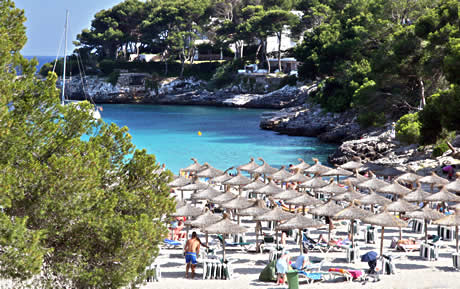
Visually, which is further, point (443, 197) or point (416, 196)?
point (416, 196)

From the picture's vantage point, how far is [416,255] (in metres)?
17.8

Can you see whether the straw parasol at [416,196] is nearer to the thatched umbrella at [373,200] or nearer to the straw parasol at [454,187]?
the thatched umbrella at [373,200]

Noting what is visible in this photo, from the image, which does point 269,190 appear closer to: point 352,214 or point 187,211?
point 187,211

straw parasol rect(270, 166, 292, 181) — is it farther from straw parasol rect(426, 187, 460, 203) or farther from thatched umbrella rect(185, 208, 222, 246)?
thatched umbrella rect(185, 208, 222, 246)

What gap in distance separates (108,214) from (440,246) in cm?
1166

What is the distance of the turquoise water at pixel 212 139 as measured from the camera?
46.8 m

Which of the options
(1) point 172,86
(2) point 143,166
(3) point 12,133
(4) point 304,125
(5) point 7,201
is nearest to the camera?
(5) point 7,201

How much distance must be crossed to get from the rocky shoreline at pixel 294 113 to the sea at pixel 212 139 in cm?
207

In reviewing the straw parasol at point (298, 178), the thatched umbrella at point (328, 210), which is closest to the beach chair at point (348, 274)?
the thatched umbrella at point (328, 210)

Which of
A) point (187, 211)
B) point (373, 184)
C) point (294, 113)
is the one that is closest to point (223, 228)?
point (187, 211)

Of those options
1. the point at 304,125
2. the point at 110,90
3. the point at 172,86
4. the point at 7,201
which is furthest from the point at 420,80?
the point at 110,90

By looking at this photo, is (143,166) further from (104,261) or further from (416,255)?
(416,255)

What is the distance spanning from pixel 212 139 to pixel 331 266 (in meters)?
41.6

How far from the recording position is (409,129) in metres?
36.9
